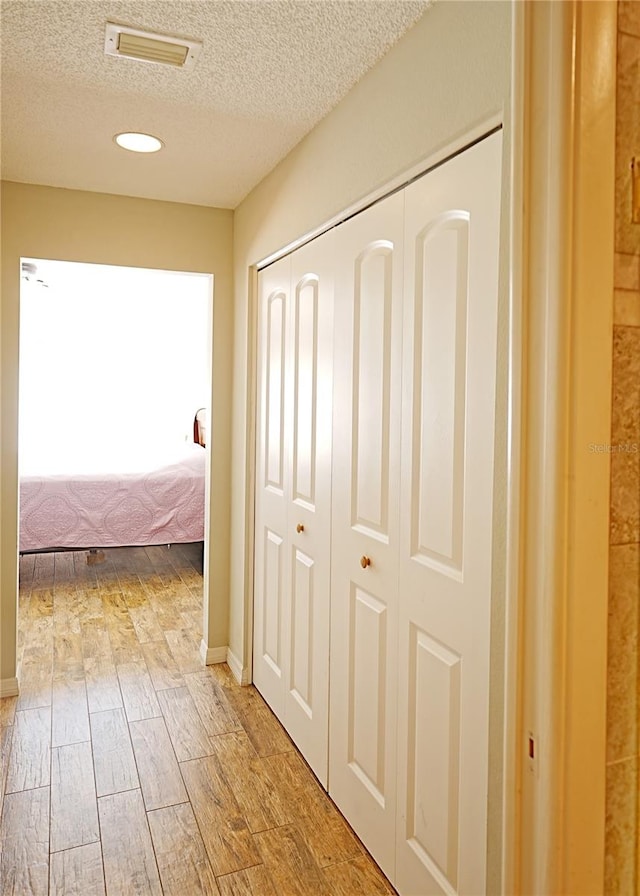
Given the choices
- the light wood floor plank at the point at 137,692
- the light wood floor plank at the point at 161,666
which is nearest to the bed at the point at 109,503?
A: the light wood floor plank at the point at 161,666

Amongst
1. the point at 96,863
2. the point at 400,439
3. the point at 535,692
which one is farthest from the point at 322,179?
the point at 96,863

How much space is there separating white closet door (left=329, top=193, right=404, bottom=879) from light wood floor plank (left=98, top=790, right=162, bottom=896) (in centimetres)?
62

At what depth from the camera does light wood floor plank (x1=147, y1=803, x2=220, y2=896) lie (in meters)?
1.79

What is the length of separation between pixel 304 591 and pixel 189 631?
1604 mm

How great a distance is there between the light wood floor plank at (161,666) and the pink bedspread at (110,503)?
132 cm

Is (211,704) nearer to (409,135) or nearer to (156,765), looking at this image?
(156,765)

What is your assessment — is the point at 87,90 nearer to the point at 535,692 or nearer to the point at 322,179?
the point at 322,179

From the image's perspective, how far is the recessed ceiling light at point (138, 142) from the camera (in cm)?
232

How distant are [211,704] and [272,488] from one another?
3.31 feet

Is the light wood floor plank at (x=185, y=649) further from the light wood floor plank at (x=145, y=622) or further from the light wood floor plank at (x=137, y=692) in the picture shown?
the light wood floor plank at (x=137, y=692)

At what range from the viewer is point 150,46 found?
1.73 meters

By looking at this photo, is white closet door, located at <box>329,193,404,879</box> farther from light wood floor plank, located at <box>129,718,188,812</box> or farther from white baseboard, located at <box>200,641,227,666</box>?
white baseboard, located at <box>200,641,227,666</box>

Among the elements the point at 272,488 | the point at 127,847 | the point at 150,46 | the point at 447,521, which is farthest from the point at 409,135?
the point at 127,847

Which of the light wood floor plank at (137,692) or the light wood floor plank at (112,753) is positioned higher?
the light wood floor plank at (137,692)
